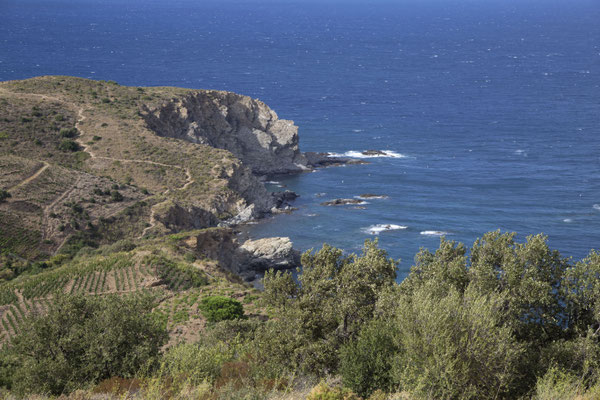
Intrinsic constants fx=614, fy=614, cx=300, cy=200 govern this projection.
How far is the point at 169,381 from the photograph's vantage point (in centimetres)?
2081

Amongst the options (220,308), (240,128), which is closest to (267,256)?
(220,308)

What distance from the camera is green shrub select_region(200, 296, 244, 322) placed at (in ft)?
129

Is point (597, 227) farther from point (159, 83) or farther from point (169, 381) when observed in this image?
point (159, 83)

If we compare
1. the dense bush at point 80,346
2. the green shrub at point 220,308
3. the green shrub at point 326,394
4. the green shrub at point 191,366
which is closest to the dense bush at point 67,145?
the green shrub at point 220,308

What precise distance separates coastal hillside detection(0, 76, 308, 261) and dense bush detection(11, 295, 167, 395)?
1530 inches

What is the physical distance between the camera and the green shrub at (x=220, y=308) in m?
39.3

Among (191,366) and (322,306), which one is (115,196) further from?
(191,366)

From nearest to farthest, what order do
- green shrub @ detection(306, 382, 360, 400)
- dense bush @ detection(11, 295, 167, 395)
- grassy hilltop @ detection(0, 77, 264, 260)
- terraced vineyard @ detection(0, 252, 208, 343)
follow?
green shrub @ detection(306, 382, 360, 400), dense bush @ detection(11, 295, 167, 395), terraced vineyard @ detection(0, 252, 208, 343), grassy hilltop @ detection(0, 77, 264, 260)

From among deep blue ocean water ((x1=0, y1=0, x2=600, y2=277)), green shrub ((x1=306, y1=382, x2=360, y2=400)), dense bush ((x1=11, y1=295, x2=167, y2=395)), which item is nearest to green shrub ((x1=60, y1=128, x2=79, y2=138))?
deep blue ocean water ((x1=0, y1=0, x2=600, y2=277))

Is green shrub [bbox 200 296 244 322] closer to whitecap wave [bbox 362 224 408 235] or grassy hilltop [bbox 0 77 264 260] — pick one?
grassy hilltop [bbox 0 77 264 260]

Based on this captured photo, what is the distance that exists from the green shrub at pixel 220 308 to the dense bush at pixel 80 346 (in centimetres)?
1532

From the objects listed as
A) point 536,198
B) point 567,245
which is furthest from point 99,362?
point 536,198

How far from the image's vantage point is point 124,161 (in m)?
81.6

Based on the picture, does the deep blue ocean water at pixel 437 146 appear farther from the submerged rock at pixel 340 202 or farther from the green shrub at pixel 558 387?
the green shrub at pixel 558 387
